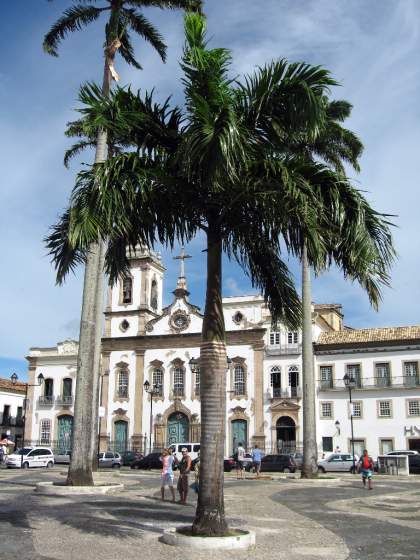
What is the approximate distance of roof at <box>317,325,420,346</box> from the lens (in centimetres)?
4516

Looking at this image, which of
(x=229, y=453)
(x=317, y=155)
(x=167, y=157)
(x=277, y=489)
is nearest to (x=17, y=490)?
(x=277, y=489)

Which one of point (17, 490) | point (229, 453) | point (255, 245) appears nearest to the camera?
point (255, 245)

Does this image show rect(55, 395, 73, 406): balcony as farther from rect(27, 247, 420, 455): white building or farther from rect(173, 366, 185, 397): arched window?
rect(173, 366, 185, 397): arched window

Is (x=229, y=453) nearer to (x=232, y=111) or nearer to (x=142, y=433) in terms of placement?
(x=142, y=433)

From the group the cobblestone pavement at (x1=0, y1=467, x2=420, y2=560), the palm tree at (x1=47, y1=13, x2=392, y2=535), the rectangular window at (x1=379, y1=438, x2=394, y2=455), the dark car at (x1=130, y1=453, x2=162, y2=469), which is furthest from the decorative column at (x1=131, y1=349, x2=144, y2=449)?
the palm tree at (x1=47, y1=13, x2=392, y2=535)

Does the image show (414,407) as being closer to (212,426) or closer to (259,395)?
(259,395)

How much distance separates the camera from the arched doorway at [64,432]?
172ft

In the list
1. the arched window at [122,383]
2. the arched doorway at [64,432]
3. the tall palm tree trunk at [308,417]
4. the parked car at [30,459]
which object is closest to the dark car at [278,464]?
the tall palm tree trunk at [308,417]

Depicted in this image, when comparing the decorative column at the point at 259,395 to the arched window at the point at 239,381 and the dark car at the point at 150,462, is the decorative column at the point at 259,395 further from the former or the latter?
the dark car at the point at 150,462

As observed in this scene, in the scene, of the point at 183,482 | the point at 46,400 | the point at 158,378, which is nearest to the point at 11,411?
the point at 46,400

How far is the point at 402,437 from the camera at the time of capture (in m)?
43.5

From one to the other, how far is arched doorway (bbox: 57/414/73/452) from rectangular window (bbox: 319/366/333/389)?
2055 cm

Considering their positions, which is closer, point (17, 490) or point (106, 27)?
point (17, 490)

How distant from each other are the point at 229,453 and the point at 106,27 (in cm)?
3333
